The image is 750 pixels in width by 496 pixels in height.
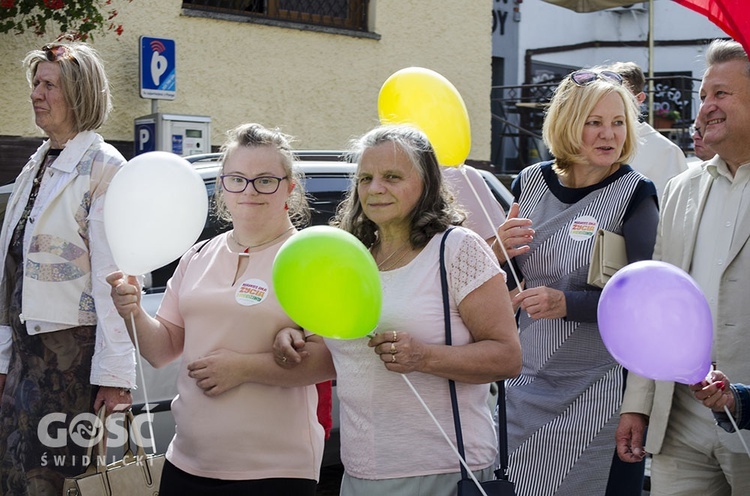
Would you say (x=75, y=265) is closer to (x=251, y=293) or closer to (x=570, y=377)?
(x=251, y=293)

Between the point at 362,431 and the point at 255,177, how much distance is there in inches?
33.8

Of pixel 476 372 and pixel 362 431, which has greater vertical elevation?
pixel 476 372

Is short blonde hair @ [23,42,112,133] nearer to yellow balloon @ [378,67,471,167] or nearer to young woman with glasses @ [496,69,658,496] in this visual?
yellow balloon @ [378,67,471,167]

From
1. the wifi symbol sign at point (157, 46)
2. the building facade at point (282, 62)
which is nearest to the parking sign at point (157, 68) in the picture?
the wifi symbol sign at point (157, 46)

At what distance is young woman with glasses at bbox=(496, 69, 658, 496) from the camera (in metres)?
3.32

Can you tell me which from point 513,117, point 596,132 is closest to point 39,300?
point 596,132

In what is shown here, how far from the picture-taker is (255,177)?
2.98 metres

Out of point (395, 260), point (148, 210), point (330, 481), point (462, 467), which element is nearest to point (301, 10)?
point (330, 481)

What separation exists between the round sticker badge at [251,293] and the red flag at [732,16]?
1.58 meters

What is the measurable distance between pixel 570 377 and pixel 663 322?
0.99m

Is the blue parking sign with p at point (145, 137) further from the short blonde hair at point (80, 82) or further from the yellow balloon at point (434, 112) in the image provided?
the yellow balloon at point (434, 112)

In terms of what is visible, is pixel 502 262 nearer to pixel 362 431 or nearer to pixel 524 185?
pixel 524 185

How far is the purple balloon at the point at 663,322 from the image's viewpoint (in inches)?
95.1

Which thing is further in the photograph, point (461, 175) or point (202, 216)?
point (461, 175)
